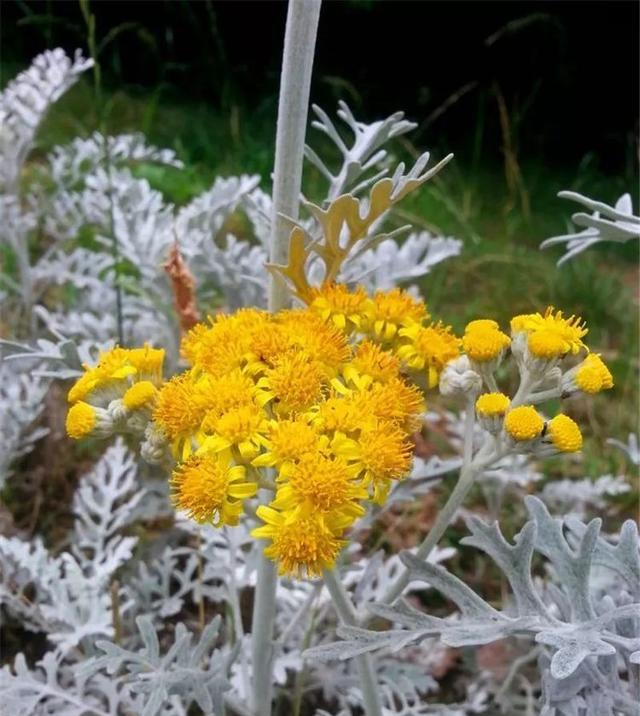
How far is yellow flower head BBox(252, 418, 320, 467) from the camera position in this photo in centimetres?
86

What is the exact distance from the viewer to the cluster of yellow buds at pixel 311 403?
858 millimetres

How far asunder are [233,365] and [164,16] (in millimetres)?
3525

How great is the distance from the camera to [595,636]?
0.90 m

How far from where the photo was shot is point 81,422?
967 mm

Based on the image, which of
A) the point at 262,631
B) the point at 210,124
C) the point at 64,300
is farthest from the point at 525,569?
the point at 210,124

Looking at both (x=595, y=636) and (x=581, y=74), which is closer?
(x=595, y=636)

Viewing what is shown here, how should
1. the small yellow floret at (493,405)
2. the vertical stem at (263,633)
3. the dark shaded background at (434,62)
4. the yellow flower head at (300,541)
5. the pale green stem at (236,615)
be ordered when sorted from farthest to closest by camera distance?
the dark shaded background at (434,62) < the pale green stem at (236,615) < the vertical stem at (263,633) < the small yellow floret at (493,405) < the yellow flower head at (300,541)

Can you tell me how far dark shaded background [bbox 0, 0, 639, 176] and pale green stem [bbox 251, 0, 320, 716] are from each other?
8.93 feet

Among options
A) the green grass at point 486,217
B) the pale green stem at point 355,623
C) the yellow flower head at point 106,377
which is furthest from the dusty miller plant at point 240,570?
the green grass at point 486,217

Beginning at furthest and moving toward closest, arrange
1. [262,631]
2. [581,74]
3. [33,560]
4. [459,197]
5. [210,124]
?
[581,74] < [210,124] < [459,197] < [33,560] < [262,631]

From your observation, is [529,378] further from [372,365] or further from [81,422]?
[81,422]

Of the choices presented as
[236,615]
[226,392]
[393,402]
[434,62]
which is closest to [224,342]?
[226,392]

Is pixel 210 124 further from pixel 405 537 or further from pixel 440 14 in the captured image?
pixel 405 537

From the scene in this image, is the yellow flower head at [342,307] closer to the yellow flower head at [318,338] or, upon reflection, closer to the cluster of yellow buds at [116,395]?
the yellow flower head at [318,338]
